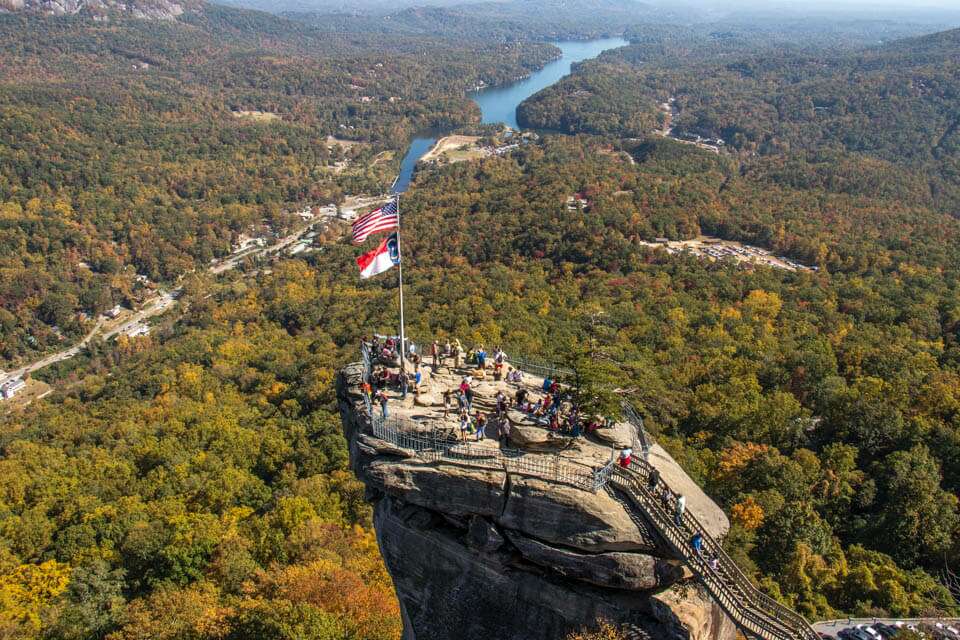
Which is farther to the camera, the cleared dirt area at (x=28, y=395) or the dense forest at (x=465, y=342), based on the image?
the cleared dirt area at (x=28, y=395)

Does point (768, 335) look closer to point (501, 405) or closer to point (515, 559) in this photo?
point (501, 405)

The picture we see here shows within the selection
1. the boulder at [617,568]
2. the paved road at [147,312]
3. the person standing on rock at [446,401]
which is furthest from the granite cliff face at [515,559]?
the paved road at [147,312]

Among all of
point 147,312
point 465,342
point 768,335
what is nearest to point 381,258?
point 465,342

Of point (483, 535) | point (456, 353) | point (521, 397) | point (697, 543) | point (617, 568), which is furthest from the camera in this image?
point (456, 353)

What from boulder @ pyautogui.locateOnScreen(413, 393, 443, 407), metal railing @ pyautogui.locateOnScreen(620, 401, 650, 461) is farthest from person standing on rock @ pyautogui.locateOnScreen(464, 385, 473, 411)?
metal railing @ pyautogui.locateOnScreen(620, 401, 650, 461)

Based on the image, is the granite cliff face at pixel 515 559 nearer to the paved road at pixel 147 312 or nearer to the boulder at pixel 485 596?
the boulder at pixel 485 596

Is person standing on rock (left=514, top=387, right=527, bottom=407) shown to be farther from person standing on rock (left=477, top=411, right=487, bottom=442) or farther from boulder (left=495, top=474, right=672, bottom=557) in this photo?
boulder (left=495, top=474, right=672, bottom=557)
